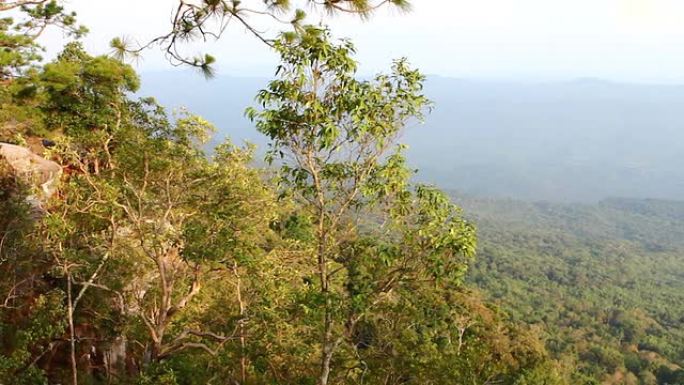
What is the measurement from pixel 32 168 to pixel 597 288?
82.3 meters

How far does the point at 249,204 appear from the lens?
9234 millimetres

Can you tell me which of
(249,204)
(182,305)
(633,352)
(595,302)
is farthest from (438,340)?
(595,302)

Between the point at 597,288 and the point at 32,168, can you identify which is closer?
the point at 32,168

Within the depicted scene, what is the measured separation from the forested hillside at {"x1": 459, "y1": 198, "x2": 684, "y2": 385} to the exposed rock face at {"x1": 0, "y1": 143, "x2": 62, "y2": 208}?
105ft

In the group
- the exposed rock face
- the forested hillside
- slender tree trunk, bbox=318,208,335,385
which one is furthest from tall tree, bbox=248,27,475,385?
the forested hillside

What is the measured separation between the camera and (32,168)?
10523 mm

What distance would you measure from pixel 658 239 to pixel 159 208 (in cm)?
15909

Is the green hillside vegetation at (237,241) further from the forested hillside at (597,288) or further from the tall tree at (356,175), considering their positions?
the forested hillside at (597,288)

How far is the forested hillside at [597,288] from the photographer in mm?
46031

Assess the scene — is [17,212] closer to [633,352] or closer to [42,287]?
[42,287]

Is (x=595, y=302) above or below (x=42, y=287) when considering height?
below

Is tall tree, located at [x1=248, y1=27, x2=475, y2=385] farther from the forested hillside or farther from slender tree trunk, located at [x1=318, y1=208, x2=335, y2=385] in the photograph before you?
the forested hillside

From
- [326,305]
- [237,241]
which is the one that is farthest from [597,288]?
[326,305]

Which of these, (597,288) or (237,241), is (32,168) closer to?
(237,241)
